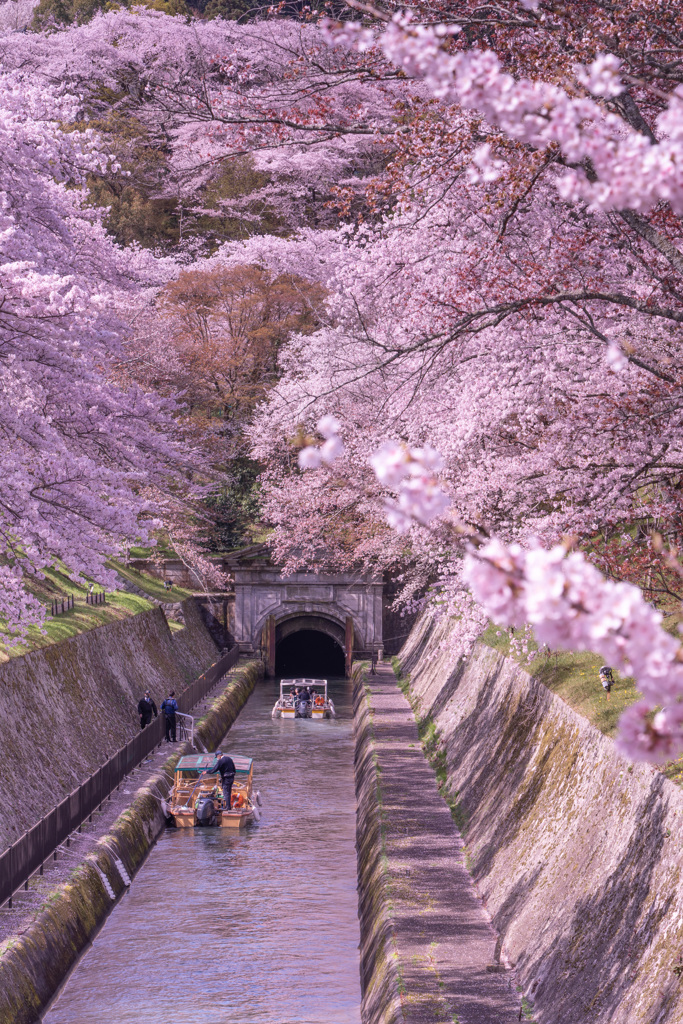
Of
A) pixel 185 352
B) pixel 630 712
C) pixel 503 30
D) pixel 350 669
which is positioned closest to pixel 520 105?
pixel 630 712

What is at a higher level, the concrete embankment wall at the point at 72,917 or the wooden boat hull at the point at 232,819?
the concrete embankment wall at the point at 72,917

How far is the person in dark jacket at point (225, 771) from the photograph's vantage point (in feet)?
92.6

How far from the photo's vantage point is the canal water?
17.0 m

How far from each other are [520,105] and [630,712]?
98.8 inches

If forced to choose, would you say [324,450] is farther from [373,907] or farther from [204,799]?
[204,799]

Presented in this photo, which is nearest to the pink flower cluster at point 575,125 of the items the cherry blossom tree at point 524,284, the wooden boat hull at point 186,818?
the cherry blossom tree at point 524,284

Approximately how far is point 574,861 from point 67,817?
10.7 meters

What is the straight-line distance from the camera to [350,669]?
55250 millimetres

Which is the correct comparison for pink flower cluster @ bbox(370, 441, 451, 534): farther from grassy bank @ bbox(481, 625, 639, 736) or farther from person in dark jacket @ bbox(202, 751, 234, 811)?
person in dark jacket @ bbox(202, 751, 234, 811)

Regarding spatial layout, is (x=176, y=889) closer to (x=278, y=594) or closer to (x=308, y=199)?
(x=278, y=594)

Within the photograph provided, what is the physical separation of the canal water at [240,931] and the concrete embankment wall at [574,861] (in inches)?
133

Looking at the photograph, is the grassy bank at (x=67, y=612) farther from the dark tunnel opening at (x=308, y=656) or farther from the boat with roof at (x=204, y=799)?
the dark tunnel opening at (x=308, y=656)

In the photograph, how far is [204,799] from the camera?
28016 millimetres

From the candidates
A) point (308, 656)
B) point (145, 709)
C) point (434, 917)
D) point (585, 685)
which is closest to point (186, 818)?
point (145, 709)
